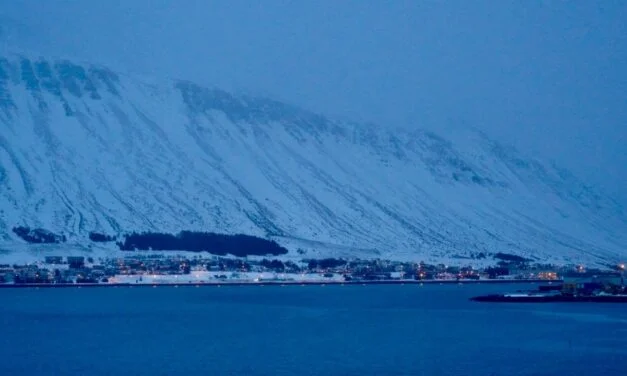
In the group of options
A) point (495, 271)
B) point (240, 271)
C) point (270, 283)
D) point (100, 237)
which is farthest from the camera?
point (495, 271)

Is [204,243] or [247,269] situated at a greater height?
[204,243]

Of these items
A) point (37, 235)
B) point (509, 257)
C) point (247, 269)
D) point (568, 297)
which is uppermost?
point (509, 257)

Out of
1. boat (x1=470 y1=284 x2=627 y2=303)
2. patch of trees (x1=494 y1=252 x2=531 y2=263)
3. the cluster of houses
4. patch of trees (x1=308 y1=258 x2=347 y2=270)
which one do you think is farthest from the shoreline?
boat (x1=470 y1=284 x2=627 y2=303)

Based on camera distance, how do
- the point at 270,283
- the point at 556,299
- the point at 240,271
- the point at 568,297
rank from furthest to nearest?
1. the point at 240,271
2. the point at 270,283
3. the point at 568,297
4. the point at 556,299

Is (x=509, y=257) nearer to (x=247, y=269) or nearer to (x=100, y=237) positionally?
(x=247, y=269)

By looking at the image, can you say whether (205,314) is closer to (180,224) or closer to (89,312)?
(89,312)

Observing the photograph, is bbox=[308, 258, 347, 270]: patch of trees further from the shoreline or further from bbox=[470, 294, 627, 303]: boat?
bbox=[470, 294, 627, 303]: boat

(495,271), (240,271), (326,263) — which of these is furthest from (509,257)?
(240,271)

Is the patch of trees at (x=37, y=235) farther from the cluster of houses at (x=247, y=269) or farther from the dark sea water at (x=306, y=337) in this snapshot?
the dark sea water at (x=306, y=337)
